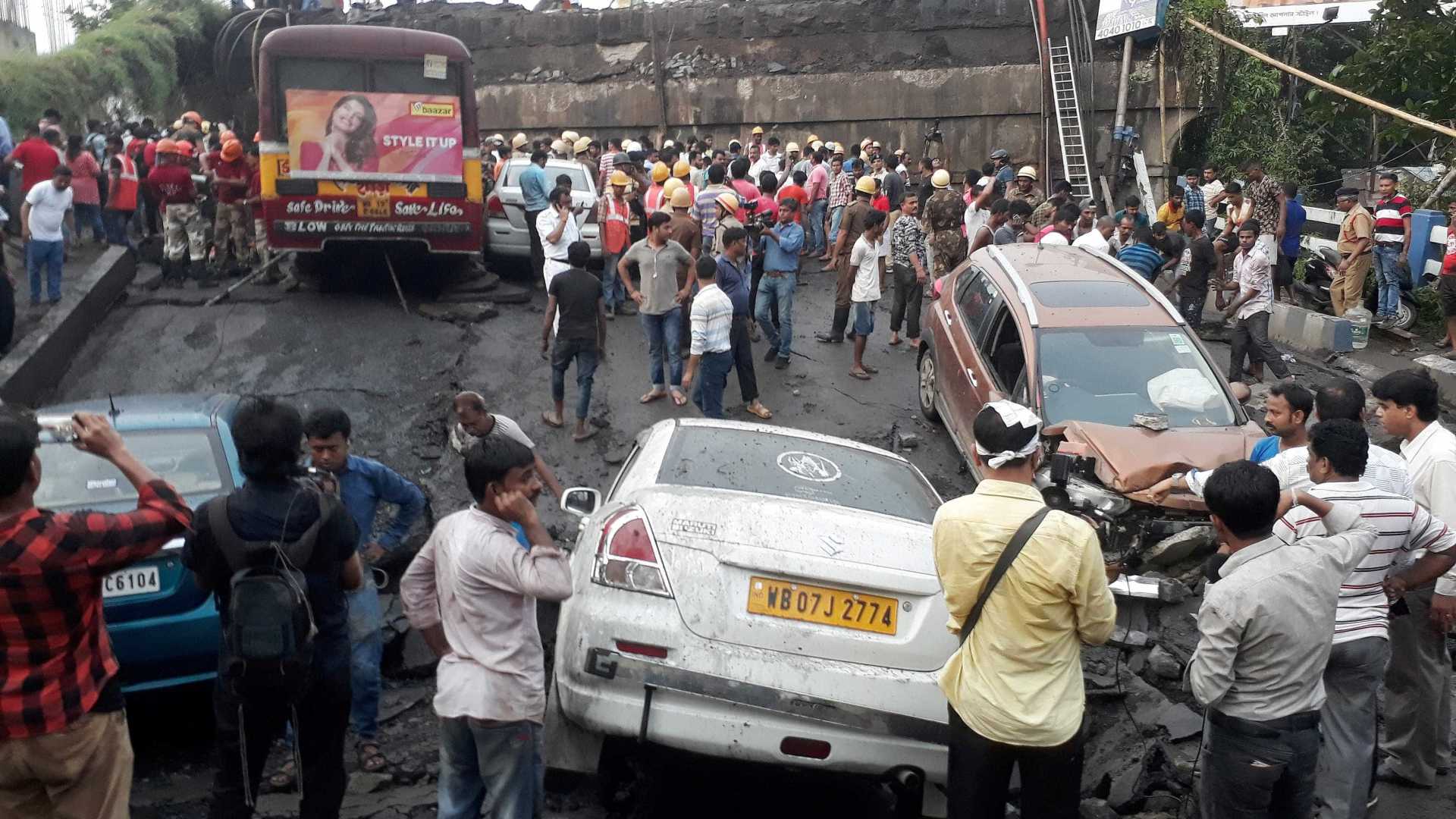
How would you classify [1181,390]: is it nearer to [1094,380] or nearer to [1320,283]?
[1094,380]

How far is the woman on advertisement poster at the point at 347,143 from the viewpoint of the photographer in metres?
12.2

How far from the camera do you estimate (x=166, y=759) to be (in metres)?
5.31

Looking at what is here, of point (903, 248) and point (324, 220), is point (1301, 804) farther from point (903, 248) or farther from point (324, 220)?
point (324, 220)

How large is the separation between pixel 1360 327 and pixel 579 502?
420 inches

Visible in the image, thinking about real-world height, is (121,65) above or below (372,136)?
above

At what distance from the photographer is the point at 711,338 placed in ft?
30.9

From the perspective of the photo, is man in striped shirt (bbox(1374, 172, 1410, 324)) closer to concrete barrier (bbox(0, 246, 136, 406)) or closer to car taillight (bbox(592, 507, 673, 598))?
car taillight (bbox(592, 507, 673, 598))

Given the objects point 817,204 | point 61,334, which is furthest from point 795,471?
point 817,204

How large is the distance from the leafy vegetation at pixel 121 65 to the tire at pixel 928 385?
13.6 metres

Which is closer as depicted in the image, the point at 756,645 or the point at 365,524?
the point at 756,645

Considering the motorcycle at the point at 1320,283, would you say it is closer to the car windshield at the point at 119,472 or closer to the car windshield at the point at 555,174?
the car windshield at the point at 555,174

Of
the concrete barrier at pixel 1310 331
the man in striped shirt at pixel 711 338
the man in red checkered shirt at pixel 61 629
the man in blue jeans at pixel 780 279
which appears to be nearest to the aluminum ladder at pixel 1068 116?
the concrete barrier at pixel 1310 331

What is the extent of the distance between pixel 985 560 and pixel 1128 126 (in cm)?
1906

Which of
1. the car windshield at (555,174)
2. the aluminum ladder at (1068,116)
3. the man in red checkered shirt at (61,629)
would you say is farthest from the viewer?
the aluminum ladder at (1068,116)
